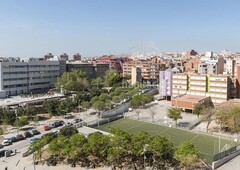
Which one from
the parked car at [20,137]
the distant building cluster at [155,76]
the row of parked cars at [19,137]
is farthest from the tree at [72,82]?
the parked car at [20,137]

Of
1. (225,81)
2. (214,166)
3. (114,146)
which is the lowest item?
(214,166)

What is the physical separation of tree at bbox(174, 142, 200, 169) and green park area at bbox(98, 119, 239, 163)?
258cm

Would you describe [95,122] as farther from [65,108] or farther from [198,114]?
[198,114]

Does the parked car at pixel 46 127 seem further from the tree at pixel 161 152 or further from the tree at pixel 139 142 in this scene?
the tree at pixel 161 152

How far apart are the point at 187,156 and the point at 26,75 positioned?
4526 centimetres

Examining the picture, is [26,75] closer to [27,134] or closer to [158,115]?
[27,134]

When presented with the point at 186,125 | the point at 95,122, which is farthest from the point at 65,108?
the point at 186,125

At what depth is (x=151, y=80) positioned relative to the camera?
68625 mm

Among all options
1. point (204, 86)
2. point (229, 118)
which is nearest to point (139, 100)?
point (204, 86)

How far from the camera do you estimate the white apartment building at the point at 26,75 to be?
5228 cm

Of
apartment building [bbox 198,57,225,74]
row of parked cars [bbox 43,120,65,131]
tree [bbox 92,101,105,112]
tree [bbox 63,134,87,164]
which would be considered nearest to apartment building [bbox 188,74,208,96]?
apartment building [bbox 198,57,225,74]

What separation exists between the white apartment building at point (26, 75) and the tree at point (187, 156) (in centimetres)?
4062

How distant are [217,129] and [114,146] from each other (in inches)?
582

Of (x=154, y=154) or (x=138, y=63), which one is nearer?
(x=154, y=154)
